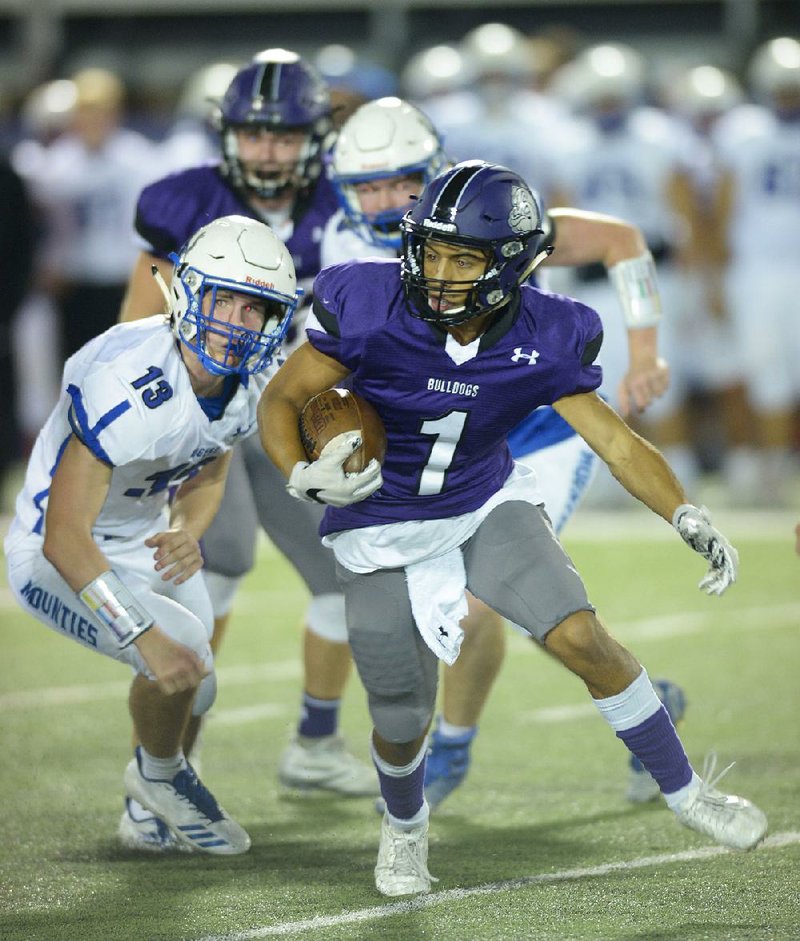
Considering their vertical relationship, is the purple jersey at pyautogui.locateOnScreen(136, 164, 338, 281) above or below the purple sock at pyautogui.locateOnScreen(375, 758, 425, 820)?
above

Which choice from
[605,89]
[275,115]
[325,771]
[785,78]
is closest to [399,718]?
[325,771]

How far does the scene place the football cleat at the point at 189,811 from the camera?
394cm

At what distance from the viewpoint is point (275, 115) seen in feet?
15.4

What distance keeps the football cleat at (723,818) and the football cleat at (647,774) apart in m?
0.75

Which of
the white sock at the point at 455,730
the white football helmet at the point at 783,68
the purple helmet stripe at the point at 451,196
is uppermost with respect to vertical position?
the purple helmet stripe at the point at 451,196

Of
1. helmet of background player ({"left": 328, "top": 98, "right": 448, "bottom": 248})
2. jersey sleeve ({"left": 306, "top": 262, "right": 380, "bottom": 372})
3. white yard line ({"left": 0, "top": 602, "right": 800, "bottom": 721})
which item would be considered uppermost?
helmet of background player ({"left": 328, "top": 98, "right": 448, "bottom": 248})

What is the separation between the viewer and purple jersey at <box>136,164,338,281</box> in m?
4.68

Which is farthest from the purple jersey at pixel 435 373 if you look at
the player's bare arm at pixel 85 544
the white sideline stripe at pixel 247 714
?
the white sideline stripe at pixel 247 714

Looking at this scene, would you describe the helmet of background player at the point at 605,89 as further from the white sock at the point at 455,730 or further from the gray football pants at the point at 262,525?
the white sock at the point at 455,730

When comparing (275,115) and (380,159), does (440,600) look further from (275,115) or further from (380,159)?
(275,115)

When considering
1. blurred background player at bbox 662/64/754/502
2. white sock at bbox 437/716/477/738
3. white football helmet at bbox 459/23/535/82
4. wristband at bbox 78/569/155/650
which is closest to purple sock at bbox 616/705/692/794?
white sock at bbox 437/716/477/738

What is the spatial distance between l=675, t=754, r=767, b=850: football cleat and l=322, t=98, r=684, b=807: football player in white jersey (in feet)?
2.66

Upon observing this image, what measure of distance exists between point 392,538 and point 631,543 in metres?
4.56

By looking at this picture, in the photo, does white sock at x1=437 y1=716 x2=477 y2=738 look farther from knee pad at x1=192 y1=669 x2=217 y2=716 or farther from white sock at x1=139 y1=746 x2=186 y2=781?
white sock at x1=139 y1=746 x2=186 y2=781
